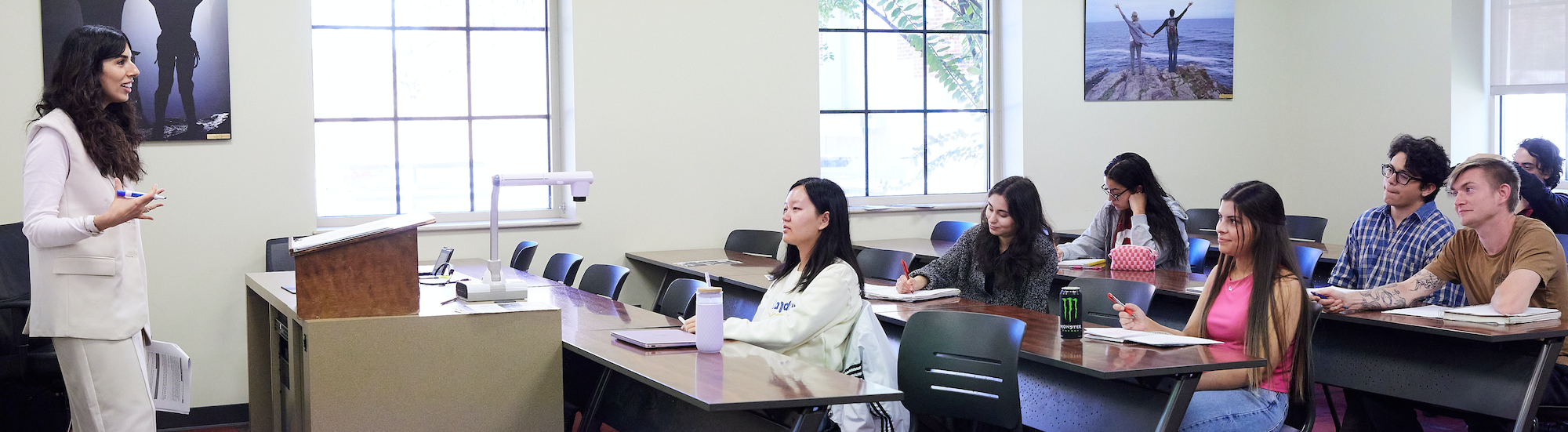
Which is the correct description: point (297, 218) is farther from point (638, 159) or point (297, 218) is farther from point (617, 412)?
point (617, 412)

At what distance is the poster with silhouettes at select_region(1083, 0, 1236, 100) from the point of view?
23.4 ft

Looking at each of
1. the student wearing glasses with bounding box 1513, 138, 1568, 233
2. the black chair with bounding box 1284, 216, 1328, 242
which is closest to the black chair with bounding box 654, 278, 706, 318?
the black chair with bounding box 1284, 216, 1328, 242

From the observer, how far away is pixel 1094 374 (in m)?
2.61

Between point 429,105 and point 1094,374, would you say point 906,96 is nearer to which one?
point 429,105

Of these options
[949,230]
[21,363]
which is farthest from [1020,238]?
[21,363]

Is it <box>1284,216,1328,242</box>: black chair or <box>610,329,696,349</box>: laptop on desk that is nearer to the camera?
<box>610,329,696,349</box>: laptop on desk

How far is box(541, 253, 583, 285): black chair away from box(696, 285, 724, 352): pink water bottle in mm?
2305

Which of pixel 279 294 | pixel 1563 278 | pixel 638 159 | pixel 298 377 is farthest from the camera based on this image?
pixel 638 159

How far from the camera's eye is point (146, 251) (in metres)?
5.32

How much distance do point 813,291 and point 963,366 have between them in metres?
0.44

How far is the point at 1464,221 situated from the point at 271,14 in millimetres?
5018

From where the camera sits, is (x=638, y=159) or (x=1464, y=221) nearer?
(x=1464, y=221)

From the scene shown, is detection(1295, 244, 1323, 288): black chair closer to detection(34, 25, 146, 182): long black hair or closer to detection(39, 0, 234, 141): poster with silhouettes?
detection(34, 25, 146, 182): long black hair

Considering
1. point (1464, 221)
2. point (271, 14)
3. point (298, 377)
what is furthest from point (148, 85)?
point (1464, 221)
